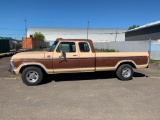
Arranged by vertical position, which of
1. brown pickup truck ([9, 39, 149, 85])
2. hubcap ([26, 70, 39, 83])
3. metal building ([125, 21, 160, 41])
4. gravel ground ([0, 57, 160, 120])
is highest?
metal building ([125, 21, 160, 41])

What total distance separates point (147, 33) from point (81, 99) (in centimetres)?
3480

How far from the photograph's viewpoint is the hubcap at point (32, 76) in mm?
8633

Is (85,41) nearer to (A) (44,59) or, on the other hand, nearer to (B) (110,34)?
(A) (44,59)

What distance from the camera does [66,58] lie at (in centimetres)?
895

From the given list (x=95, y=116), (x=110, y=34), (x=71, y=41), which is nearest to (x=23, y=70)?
(x=71, y=41)

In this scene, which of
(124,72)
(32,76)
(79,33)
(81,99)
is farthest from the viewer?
(79,33)

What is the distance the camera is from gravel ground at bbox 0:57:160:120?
534 cm

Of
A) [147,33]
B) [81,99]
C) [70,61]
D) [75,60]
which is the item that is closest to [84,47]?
[75,60]

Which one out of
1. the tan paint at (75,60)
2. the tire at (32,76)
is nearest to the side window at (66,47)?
the tan paint at (75,60)

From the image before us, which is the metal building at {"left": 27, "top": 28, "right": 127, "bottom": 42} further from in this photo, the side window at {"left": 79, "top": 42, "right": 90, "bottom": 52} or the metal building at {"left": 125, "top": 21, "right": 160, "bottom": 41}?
the side window at {"left": 79, "top": 42, "right": 90, "bottom": 52}

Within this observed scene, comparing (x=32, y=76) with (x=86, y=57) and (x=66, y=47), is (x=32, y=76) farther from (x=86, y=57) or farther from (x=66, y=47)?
(x=86, y=57)

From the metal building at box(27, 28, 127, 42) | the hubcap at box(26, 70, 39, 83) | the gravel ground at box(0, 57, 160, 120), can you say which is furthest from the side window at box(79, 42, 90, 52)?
the metal building at box(27, 28, 127, 42)

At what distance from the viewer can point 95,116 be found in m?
5.27

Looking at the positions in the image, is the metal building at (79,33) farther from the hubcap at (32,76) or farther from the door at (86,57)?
the hubcap at (32,76)
